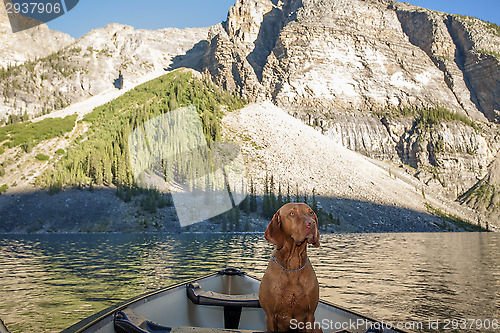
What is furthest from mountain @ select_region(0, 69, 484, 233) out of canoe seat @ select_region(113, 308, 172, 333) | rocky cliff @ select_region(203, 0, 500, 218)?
canoe seat @ select_region(113, 308, 172, 333)

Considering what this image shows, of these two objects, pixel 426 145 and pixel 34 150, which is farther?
pixel 426 145

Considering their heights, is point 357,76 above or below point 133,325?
above

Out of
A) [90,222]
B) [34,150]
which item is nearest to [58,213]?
[90,222]

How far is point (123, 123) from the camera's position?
91.1m

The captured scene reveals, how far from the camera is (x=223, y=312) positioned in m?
5.59

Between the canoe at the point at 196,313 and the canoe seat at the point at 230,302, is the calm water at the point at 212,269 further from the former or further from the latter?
the canoe seat at the point at 230,302

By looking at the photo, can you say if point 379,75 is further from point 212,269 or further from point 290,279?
point 290,279

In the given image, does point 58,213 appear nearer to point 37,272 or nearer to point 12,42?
point 37,272

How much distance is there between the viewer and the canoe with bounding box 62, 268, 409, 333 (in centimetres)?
376

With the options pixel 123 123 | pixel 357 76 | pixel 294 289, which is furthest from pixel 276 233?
pixel 357 76

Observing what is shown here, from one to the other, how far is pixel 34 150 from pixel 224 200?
51372 millimetres

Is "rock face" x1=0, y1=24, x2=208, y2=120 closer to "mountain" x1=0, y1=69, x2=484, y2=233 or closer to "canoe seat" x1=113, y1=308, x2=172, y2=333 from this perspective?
"mountain" x1=0, y1=69, x2=484, y2=233

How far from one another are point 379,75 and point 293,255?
159267mm

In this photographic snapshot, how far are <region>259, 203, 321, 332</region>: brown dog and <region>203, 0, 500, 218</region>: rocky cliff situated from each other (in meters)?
124
